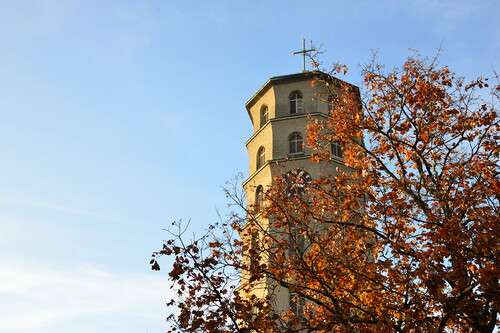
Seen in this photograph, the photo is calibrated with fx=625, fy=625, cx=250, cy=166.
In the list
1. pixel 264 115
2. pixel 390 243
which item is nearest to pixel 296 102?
pixel 264 115

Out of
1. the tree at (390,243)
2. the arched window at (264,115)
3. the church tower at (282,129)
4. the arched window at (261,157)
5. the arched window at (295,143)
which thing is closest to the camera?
the tree at (390,243)

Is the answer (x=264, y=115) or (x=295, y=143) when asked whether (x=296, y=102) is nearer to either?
(x=264, y=115)

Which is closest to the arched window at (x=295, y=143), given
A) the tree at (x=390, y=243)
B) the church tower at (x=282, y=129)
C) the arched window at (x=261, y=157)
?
the church tower at (x=282, y=129)

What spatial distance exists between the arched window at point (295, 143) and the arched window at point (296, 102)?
1.92 m

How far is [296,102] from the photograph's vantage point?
131 feet

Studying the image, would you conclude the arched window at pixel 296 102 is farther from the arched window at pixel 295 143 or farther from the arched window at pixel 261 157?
the arched window at pixel 261 157

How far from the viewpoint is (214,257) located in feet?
59.7

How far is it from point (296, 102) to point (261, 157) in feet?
13.8

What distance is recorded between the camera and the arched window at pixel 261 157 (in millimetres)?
38938

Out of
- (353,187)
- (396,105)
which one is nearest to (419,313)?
(353,187)

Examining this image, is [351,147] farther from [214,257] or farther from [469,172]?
[214,257]

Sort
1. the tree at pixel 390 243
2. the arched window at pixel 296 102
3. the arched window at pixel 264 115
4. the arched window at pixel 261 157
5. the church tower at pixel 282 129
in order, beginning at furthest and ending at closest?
the arched window at pixel 264 115
the arched window at pixel 296 102
the arched window at pixel 261 157
the church tower at pixel 282 129
the tree at pixel 390 243

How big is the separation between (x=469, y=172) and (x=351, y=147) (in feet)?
A: 15.0

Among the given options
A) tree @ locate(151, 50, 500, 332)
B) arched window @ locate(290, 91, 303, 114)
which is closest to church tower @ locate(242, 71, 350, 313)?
arched window @ locate(290, 91, 303, 114)
